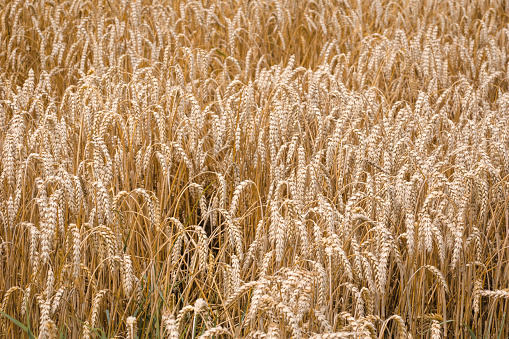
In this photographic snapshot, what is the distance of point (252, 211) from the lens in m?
1.78

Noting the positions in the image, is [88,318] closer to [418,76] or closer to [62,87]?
[62,87]

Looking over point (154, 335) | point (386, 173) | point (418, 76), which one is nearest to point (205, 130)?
point (386, 173)

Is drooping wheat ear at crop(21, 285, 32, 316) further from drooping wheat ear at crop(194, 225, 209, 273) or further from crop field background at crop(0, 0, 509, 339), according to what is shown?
drooping wheat ear at crop(194, 225, 209, 273)

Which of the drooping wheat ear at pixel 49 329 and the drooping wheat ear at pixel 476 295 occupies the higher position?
the drooping wheat ear at pixel 49 329

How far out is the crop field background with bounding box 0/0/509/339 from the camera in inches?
50.4

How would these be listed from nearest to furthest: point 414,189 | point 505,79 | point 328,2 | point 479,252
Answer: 1. point 479,252
2. point 414,189
3. point 505,79
4. point 328,2

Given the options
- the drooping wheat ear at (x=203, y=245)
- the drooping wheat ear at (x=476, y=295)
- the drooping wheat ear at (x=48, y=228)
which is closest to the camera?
the drooping wheat ear at (x=48, y=228)

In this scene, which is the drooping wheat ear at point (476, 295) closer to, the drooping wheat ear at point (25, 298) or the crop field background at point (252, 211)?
the crop field background at point (252, 211)

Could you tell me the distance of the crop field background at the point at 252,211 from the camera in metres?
1.28

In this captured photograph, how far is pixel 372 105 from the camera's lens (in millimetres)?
2338

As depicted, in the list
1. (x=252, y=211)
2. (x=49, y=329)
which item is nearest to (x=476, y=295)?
(x=252, y=211)

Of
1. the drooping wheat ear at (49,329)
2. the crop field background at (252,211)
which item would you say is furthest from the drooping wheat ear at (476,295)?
the drooping wheat ear at (49,329)

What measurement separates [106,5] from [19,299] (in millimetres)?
3084

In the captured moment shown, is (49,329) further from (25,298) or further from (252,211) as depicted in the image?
(252,211)
